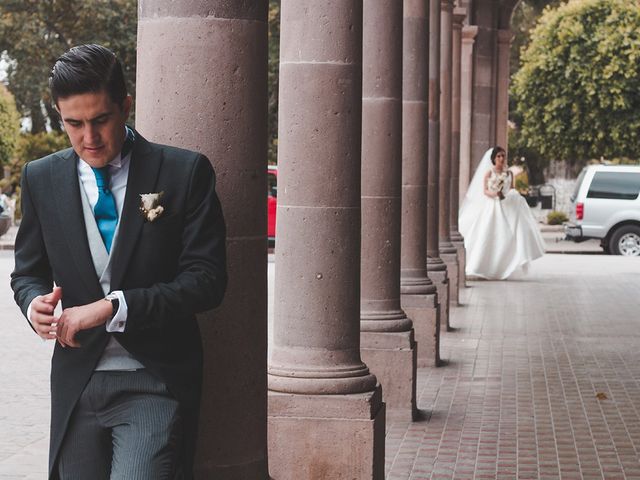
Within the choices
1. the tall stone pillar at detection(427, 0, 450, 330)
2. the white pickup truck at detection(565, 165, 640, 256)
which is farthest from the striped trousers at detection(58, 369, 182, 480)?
the white pickup truck at detection(565, 165, 640, 256)

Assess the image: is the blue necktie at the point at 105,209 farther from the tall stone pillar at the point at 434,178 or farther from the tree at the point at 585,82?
the tree at the point at 585,82

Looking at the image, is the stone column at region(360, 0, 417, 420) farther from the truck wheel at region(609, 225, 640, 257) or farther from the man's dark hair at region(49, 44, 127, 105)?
the truck wheel at region(609, 225, 640, 257)

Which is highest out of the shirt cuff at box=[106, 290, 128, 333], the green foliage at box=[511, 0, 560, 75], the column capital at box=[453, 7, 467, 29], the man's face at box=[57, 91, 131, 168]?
the green foliage at box=[511, 0, 560, 75]

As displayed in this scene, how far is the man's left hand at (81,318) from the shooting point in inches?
131

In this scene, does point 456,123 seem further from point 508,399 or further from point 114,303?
point 114,303

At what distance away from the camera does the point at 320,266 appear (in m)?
6.56

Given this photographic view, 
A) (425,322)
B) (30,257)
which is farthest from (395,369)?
(30,257)

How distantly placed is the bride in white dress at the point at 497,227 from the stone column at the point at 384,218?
38.3 ft

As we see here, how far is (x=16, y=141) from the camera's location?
1722 inches

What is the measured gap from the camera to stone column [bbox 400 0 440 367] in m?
11.1

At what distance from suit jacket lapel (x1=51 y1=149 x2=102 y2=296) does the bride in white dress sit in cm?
1742

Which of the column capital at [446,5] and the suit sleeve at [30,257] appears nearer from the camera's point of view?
the suit sleeve at [30,257]

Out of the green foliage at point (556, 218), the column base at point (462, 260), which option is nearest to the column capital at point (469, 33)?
the column base at point (462, 260)

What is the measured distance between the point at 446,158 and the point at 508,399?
7.89 meters
